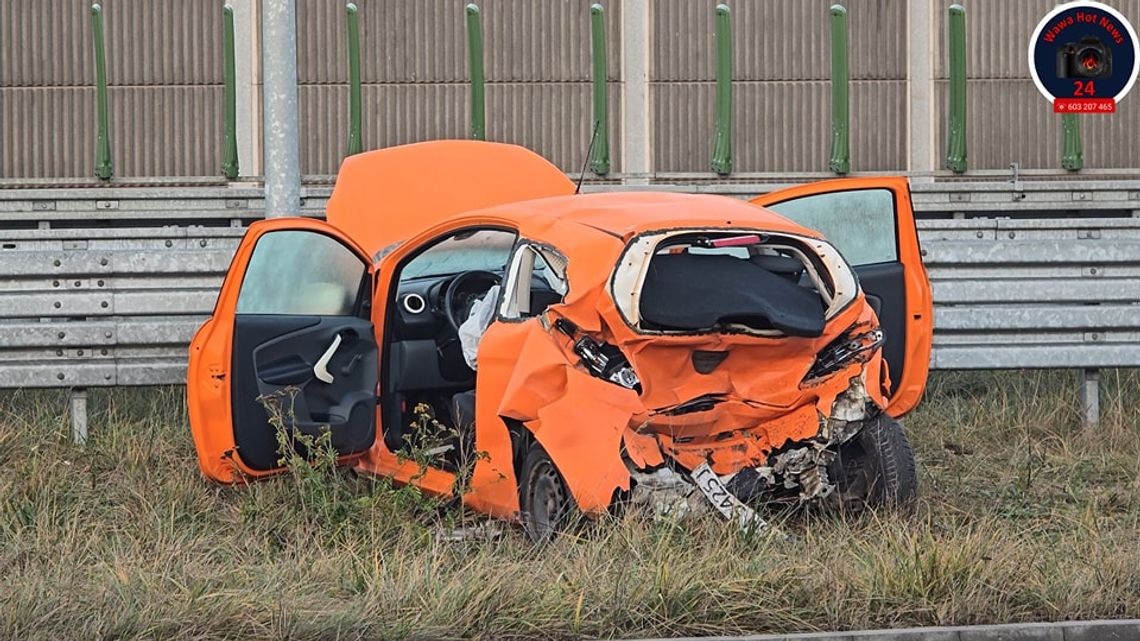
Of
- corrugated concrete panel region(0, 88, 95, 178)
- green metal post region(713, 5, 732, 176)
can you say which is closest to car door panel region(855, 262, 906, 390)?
green metal post region(713, 5, 732, 176)

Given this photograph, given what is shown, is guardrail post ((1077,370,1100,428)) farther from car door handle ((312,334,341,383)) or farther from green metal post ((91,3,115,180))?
green metal post ((91,3,115,180))

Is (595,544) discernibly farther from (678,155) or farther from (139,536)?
(678,155)

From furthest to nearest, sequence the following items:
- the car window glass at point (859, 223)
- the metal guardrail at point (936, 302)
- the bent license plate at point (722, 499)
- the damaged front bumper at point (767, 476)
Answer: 1. the metal guardrail at point (936, 302)
2. the car window glass at point (859, 223)
3. the damaged front bumper at point (767, 476)
4. the bent license plate at point (722, 499)

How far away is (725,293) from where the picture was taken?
24.3 ft

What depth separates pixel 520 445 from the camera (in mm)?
7672

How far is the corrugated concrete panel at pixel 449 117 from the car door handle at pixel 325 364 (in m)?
17.8

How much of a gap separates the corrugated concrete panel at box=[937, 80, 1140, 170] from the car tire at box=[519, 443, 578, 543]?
1974 cm

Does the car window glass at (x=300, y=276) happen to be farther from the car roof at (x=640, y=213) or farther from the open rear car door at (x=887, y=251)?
the open rear car door at (x=887, y=251)

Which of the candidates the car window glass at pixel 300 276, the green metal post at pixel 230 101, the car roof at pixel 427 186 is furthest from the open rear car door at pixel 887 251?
the green metal post at pixel 230 101

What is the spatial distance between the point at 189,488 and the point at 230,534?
80 centimetres

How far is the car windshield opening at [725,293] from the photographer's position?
288 inches

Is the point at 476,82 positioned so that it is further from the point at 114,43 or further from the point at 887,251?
the point at 114,43

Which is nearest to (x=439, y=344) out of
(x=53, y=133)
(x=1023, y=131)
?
(x=53, y=133)

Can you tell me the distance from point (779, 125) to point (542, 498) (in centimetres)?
1936
